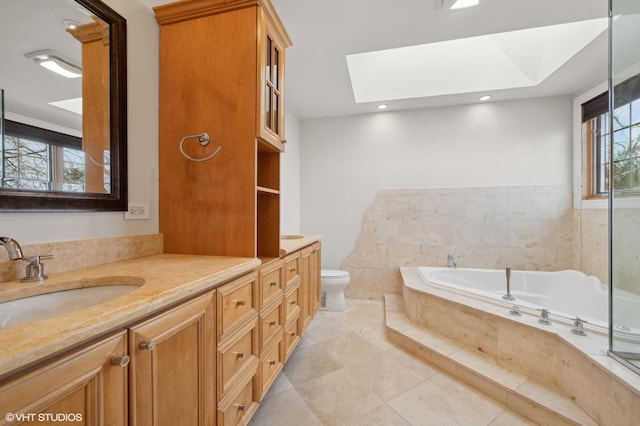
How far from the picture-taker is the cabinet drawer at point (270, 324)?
1.29m

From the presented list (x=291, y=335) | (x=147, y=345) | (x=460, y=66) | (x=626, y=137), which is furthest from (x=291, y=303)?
(x=460, y=66)

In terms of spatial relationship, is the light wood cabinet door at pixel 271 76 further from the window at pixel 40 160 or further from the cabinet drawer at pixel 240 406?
the cabinet drawer at pixel 240 406

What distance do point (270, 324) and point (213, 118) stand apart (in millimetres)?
1149

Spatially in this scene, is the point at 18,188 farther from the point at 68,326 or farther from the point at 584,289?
the point at 584,289

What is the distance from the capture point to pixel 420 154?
122 inches

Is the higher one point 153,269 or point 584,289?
point 153,269

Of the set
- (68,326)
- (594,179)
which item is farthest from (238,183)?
(594,179)

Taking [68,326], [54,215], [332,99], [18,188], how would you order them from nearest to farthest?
[68,326]
[18,188]
[54,215]
[332,99]

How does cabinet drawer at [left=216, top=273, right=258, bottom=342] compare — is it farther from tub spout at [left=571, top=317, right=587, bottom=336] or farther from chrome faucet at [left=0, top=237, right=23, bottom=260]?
tub spout at [left=571, top=317, right=587, bottom=336]

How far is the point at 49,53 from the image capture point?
97 centimetres

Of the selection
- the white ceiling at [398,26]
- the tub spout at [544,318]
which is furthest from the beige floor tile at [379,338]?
the white ceiling at [398,26]

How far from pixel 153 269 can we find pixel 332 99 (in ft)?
8.25

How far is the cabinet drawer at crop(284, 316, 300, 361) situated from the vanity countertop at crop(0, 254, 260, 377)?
0.71 metres

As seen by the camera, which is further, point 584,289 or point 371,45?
point 584,289
